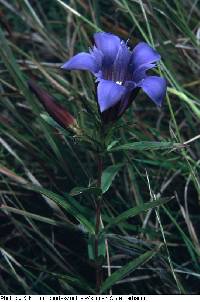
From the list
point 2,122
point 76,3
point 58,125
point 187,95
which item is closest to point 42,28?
point 76,3

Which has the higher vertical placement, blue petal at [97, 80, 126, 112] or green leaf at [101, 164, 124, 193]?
blue petal at [97, 80, 126, 112]

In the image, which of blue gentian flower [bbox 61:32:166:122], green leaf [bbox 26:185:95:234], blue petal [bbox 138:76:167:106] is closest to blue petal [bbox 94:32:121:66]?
blue gentian flower [bbox 61:32:166:122]

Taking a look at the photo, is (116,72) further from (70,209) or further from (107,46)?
(70,209)

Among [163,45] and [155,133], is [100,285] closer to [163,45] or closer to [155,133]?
[155,133]

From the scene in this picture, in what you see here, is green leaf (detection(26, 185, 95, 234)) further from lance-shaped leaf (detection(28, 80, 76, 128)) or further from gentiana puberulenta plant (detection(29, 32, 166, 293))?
lance-shaped leaf (detection(28, 80, 76, 128))

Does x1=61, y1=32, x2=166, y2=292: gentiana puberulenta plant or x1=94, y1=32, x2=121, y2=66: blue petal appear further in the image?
x1=94, y1=32, x2=121, y2=66: blue petal

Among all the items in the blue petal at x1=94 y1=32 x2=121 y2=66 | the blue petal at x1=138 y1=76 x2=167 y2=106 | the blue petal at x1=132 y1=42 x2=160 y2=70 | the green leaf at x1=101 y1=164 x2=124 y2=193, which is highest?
the blue petal at x1=94 y1=32 x2=121 y2=66

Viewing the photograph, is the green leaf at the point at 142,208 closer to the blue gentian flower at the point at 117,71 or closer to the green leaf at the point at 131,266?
the green leaf at the point at 131,266

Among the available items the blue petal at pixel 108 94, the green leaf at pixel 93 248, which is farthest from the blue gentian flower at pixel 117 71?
the green leaf at pixel 93 248
